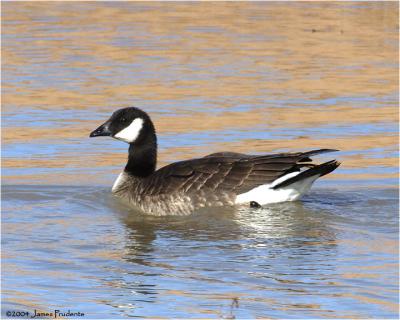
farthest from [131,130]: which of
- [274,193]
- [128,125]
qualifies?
[274,193]

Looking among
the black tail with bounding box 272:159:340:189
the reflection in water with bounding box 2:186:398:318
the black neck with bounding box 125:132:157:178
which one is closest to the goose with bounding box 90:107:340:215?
the black tail with bounding box 272:159:340:189

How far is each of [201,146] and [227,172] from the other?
294 centimetres

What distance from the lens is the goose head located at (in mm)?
12977

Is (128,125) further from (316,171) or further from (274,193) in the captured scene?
(316,171)

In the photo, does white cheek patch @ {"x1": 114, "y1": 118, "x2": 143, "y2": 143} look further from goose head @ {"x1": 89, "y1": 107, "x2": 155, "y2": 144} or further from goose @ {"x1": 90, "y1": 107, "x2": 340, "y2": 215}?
goose @ {"x1": 90, "y1": 107, "x2": 340, "y2": 215}

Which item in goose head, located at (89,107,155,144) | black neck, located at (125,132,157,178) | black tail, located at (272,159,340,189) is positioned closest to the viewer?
black tail, located at (272,159,340,189)

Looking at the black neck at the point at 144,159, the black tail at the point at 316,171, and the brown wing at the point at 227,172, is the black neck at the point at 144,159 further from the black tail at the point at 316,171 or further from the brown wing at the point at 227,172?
the black tail at the point at 316,171

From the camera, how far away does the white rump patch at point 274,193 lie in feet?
39.1

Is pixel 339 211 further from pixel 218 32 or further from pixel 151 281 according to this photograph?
pixel 218 32

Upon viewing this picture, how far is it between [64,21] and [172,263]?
17.2 metres

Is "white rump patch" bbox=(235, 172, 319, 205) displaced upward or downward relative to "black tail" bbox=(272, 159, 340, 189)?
downward

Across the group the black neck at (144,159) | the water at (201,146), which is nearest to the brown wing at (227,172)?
the water at (201,146)

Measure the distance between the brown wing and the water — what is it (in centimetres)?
30

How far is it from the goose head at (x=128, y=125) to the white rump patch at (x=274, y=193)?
5.47 feet
